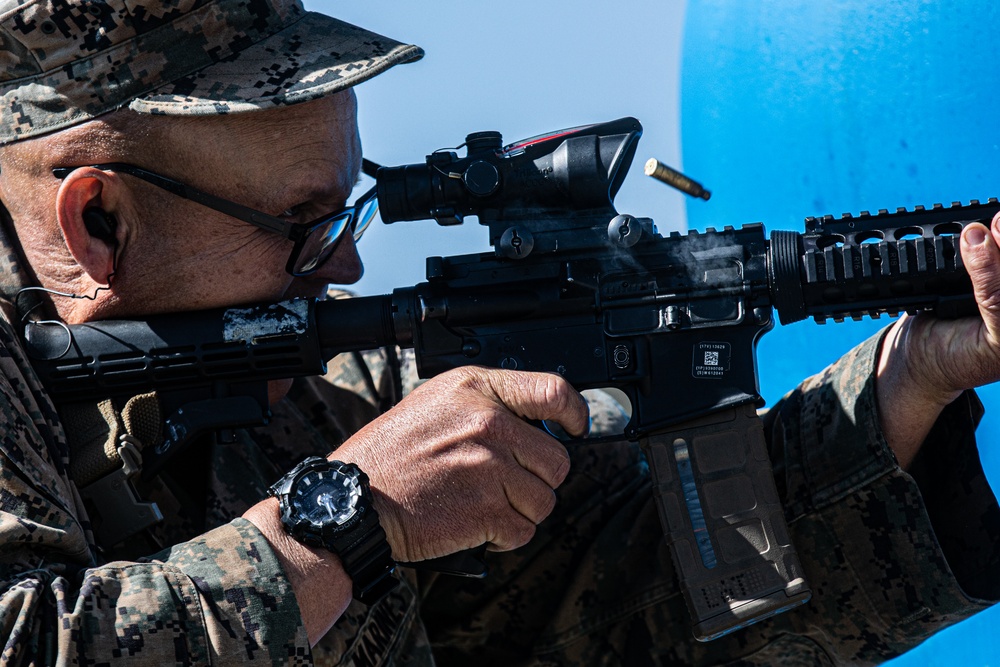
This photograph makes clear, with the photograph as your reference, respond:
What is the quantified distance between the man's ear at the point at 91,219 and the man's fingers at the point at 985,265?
1.60 metres

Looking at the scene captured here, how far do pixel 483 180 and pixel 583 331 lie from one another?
35 cm

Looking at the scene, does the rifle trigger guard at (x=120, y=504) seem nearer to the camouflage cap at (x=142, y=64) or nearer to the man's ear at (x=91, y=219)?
the man's ear at (x=91, y=219)

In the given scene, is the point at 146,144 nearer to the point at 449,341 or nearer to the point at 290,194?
the point at 290,194

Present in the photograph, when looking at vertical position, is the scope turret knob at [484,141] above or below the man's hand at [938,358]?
above

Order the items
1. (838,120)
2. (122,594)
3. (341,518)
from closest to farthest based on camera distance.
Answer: (122,594), (341,518), (838,120)

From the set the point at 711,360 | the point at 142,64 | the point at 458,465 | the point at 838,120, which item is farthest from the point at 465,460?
the point at 838,120

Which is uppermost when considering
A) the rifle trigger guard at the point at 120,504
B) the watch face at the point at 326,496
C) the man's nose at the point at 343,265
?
the man's nose at the point at 343,265

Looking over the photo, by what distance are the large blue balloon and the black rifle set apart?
49 cm

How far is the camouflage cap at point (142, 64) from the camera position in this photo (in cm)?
210

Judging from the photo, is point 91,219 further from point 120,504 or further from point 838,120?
point 838,120

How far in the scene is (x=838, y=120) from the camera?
8.04 ft

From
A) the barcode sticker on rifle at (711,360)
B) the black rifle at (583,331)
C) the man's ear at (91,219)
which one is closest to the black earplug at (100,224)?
the man's ear at (91,219)

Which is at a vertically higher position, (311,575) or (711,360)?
(711,360)

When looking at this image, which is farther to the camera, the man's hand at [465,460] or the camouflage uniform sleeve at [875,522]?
the camouflage uniform sleeve at [875,522]
